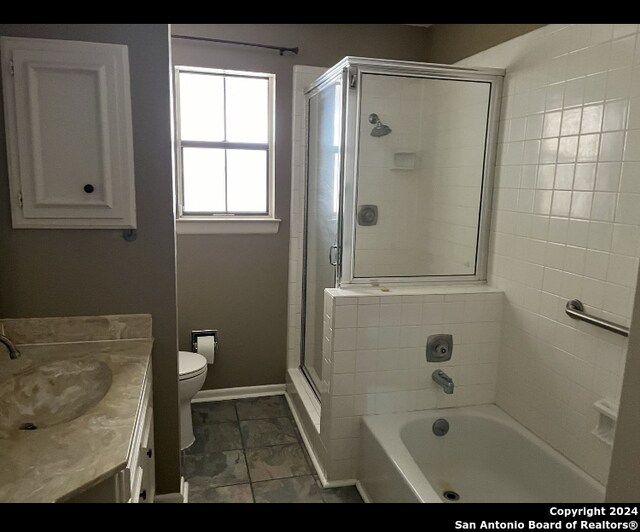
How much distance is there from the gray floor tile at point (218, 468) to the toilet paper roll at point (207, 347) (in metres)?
0.60

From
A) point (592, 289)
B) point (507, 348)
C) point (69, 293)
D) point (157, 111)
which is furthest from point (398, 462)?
point (157, 111)

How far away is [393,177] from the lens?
2.77 metres

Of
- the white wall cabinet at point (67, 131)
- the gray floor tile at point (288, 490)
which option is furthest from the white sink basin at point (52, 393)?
the gray floor tile at point (288, 490)

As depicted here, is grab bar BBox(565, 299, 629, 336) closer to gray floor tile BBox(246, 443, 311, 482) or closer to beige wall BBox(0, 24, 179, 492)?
gray floor tile BBox(246, 443, 311, 482)

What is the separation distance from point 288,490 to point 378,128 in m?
1.94

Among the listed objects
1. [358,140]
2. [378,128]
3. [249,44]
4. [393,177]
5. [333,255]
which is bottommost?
[333,255]

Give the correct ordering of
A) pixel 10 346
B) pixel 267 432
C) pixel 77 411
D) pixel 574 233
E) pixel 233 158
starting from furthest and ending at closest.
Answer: pixel 233 158
pixel 267 432
pixel 574 233
pixel 77 411
pixel 10 346

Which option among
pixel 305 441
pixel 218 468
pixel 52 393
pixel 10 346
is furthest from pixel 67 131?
pixel 305 441

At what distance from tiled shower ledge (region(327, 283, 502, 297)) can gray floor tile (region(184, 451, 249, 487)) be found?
3.41ft

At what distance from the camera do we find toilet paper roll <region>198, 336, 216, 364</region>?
2871 mm

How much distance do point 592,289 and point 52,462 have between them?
1.85 metres

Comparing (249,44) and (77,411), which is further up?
(249,44)

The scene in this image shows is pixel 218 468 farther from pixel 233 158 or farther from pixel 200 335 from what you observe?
pixel 233 158
